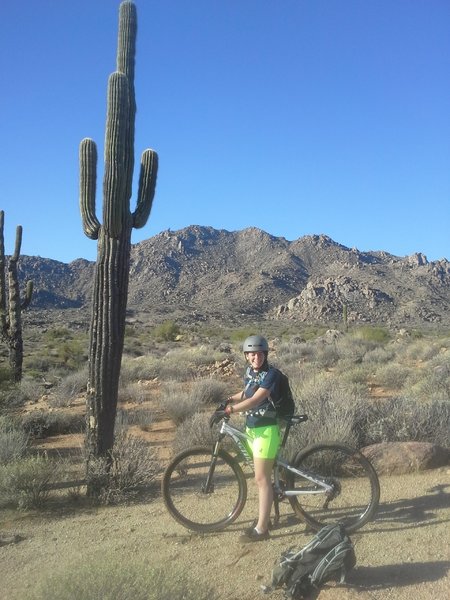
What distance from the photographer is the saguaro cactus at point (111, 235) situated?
21.5 ft

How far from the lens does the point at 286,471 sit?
4.91 meters

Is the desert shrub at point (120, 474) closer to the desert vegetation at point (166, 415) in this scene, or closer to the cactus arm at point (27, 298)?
the desert vegetation at point (166, 415)

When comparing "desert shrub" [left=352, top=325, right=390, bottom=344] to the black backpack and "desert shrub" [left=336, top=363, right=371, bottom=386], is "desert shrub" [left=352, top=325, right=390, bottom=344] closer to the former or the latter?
"desert shrub" [left=336, top=363, right=371, bottom=386]

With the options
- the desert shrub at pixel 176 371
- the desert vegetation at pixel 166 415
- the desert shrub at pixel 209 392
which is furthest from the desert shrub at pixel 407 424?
the desert shrub at pixel 176 371

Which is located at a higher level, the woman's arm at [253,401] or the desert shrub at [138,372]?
the woman's arm at [253,401]

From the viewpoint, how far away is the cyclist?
4.63 m

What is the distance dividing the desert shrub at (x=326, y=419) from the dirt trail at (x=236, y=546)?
121cm

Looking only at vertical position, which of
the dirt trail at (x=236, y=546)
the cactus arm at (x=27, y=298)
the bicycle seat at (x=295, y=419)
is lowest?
the dirt trail at (x=236, y=546)

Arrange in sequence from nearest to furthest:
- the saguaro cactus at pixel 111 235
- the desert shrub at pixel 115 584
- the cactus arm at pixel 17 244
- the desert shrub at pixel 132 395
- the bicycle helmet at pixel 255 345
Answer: the desert shrub at pixel 115 584
the bicycle helmet at pixel 255 345
the saguaro cactus at pixel 111 235
the desert shrub at pixel 132 395
the cactus arm at pixel 17 244

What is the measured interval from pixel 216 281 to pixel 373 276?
2420cm

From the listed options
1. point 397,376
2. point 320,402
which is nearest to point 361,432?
point 320,402

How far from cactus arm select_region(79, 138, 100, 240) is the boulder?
4751 mm

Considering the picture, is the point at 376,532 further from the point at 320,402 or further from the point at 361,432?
the point at 320,402

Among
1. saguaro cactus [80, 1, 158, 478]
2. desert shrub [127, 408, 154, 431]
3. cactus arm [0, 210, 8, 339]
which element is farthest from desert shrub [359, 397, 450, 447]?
cactus arm [0, 210, 8, 339]
